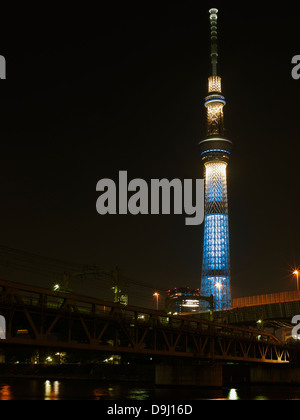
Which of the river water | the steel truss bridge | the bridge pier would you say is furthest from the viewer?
the bridge pier

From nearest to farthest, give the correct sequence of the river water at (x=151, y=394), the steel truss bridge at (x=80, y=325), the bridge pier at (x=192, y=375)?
the steel truss bridge at (x=80, y=325) → the river water at (x=151, y=394) → the bridge pier at (x=192, y=375)

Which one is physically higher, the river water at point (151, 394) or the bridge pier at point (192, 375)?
the bridge pier at point (192, 375)

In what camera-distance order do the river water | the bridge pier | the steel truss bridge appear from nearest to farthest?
1. the steel truss bridge
2. the river water
3. the bridge pier

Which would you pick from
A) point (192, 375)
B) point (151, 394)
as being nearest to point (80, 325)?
point (151, 394)

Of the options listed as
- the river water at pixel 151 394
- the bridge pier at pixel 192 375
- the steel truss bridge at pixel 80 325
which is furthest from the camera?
the bridge pier at pixel 192 375

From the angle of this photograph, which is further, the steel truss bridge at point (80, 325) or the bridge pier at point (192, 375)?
the bridge pier at point (192, 375)

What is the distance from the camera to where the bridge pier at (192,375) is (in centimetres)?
9194

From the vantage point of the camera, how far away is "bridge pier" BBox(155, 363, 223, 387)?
9194 centimetres

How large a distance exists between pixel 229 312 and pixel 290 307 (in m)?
20.1

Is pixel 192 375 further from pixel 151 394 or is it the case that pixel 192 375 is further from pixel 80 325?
pixel 80 325

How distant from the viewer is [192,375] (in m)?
92.3

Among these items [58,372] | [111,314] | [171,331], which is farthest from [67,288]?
[58,372]

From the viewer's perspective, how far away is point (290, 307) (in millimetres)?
138875

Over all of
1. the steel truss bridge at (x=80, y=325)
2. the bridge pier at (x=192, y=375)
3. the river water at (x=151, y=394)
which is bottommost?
the river water at (x=151, y=394)
